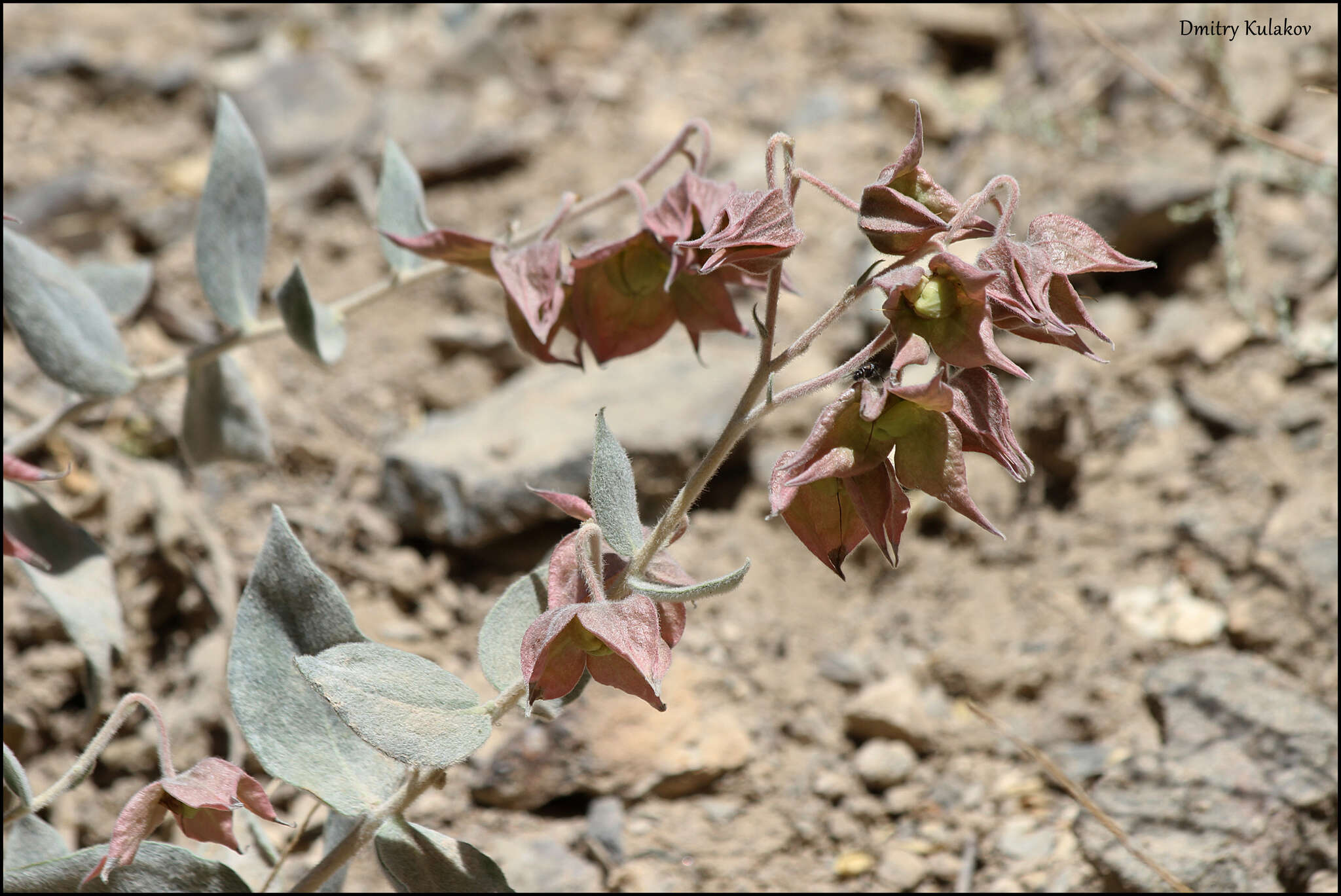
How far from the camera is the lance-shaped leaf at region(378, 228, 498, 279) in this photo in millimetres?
1641

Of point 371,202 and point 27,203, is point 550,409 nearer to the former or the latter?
point 371,202

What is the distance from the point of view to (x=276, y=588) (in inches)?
56.6

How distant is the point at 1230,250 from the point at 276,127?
2724mm

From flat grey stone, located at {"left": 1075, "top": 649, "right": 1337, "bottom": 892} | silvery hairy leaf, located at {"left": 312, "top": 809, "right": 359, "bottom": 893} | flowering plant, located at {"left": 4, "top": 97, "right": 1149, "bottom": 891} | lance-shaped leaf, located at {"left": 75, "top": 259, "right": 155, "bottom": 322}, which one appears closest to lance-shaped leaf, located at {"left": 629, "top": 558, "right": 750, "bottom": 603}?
flowering plant, located at {"left": 4, "top": 97, "right": 1149, "bottom": 891}

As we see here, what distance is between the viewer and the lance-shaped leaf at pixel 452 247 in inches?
64.6

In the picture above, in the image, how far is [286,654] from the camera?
57.1 inches

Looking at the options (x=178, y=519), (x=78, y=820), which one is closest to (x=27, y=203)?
(x=178, y=519)

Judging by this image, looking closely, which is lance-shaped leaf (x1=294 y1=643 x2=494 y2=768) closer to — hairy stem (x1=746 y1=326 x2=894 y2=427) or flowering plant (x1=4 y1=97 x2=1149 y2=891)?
flowering plant (x1=4 y1=97 x2=1149 y2=891)

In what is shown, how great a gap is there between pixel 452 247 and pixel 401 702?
703 millimetres

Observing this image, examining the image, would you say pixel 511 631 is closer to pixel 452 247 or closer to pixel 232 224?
pixel 452 247

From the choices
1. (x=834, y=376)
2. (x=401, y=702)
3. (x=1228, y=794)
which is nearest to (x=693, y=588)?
(x=834, y=376)

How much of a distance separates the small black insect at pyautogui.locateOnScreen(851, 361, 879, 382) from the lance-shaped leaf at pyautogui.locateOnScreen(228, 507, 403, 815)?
70 cm

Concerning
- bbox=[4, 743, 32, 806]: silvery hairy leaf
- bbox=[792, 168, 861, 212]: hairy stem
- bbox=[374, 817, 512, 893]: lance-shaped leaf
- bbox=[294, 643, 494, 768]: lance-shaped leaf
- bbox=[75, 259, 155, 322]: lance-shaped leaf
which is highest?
bbox=[792, 168, 861, 212]: hairy stem

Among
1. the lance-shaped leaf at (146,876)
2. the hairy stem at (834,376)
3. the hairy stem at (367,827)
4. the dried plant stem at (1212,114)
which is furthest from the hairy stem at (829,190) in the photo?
the dried plant stem at (1212,114)
